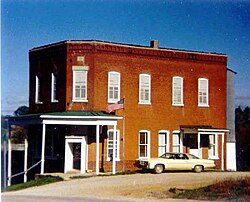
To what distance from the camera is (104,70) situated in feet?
26.7

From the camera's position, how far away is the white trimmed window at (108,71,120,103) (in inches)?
320

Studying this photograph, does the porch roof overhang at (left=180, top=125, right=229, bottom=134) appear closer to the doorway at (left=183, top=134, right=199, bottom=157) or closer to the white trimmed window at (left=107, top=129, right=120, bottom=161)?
the doorway at (left=183, top=134, right=199, bottom=157)

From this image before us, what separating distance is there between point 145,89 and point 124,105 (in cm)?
26

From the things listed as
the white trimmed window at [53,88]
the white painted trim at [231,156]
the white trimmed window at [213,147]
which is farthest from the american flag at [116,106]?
the white painted trim at [231,156]

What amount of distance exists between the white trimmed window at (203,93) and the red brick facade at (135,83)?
0.12 feet

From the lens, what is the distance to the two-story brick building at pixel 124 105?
8.02 metres

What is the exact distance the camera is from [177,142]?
816 centimetres

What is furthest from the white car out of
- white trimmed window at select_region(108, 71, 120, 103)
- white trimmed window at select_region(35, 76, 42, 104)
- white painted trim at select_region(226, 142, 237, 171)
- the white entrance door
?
white trimmed window at select_region(35, 76, 42, 104)

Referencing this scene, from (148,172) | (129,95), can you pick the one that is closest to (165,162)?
(148,172)

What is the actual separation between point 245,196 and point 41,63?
2363 mm

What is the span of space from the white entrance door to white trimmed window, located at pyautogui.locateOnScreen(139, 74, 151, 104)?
0.70 metres

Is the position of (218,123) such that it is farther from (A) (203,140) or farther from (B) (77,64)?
(B) (77,64)

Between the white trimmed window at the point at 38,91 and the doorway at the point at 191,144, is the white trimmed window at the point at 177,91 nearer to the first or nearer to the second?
the doorway at the point at 191,144

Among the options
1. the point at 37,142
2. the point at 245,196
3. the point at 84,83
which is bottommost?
the point at 245,196
